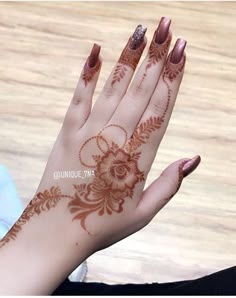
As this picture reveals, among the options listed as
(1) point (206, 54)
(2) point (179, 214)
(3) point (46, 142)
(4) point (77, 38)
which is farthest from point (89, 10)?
(2) point (179, 214)

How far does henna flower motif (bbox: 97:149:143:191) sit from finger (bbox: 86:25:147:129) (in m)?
0.05

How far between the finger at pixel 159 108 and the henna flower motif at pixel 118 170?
2cm

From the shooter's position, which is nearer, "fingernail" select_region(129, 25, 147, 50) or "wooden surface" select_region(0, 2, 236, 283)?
"fingernail" select_region(129, 25, 147, 50)

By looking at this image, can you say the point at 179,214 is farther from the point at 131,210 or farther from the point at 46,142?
the point at 131,210

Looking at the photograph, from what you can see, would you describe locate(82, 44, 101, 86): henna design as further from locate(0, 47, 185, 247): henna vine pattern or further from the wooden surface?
the wooden surface

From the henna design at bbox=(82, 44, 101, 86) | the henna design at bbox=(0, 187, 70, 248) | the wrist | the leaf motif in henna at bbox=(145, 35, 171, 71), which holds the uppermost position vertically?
the leaf motif in henna at bbox=(145, 35, 171, 71)

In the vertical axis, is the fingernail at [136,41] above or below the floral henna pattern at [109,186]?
above

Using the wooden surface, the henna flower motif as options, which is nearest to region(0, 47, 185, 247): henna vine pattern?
the henna flower motif

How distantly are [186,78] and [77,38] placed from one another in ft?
1.12

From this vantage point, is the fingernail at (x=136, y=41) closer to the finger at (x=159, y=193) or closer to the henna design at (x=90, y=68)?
the henna design at (x=90, y=68)

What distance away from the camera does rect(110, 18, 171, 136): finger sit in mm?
722

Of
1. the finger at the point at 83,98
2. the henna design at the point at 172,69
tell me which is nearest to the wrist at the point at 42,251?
the finger at the point at 83,98

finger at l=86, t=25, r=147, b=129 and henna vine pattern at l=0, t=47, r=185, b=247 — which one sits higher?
finger at l=86, t=25, r=147, b=129

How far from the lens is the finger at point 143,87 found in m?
0.72
